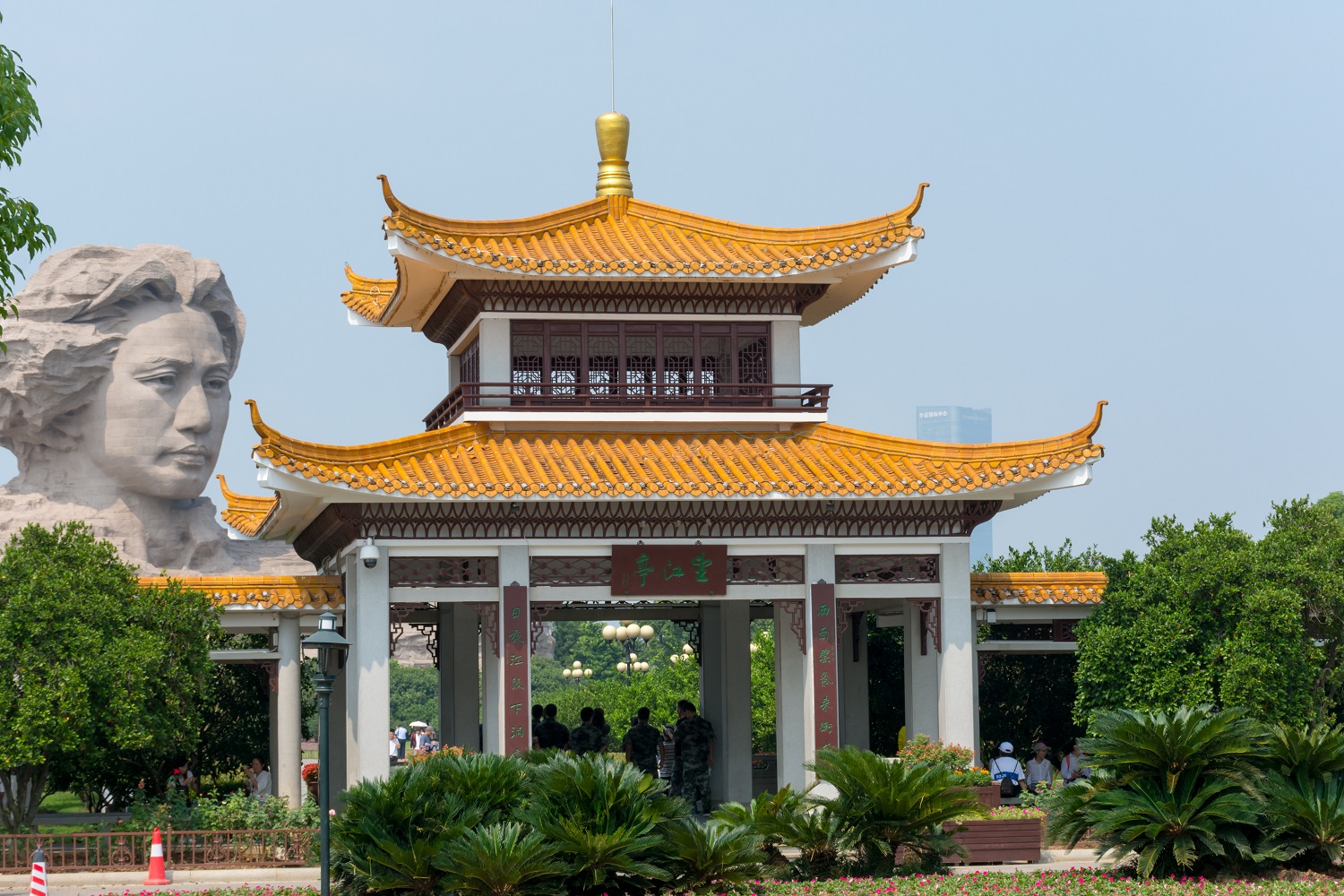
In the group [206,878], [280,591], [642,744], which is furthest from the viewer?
[642,744]

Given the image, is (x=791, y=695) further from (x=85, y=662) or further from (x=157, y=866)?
(x=85, y=662)

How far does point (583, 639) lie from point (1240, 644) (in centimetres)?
7075

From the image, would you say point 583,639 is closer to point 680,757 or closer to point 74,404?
point 74,404

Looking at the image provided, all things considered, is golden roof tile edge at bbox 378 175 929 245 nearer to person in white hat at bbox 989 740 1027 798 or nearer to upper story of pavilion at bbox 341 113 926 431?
upper story of pavilion at bbox 341 113 926 431

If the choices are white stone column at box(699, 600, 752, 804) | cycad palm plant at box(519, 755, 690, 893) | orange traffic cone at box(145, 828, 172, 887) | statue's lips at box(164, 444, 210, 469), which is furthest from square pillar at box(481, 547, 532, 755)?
statue's lips at box(164, 444, 210, 469)

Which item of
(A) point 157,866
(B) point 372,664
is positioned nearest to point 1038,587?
(B) point 372,664

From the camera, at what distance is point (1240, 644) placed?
22734 mm

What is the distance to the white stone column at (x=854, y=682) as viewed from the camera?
2597 cm

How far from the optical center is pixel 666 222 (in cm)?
2441

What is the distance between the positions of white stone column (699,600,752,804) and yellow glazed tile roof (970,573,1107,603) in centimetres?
345

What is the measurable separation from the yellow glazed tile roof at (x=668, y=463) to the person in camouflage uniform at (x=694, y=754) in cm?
394

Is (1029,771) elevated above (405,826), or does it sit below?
below

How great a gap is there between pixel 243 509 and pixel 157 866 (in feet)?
34.2

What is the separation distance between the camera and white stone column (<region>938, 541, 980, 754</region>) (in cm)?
2181
